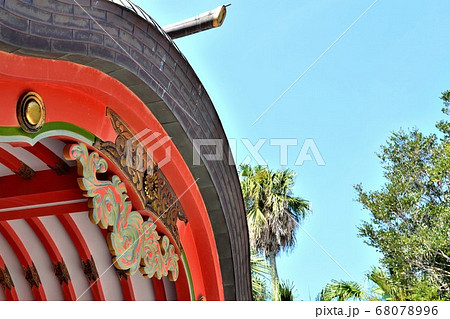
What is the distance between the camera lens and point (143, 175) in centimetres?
388

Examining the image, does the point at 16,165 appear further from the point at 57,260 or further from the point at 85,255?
the point at 57,260

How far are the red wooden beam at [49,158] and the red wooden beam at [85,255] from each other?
64 cm

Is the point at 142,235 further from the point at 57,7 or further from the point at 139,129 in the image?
the point at 57,7

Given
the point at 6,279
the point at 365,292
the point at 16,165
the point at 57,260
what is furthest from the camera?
the point at 365,292

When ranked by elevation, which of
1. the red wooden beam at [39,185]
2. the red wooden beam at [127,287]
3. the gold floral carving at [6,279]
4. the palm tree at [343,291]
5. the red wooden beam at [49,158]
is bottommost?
the red wooden beam at [127,287]

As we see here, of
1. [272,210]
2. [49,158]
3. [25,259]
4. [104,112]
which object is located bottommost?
[25,259]

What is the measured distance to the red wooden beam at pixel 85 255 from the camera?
12.9 ft

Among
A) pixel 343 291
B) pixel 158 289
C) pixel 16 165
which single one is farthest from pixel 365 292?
pixel 16 165

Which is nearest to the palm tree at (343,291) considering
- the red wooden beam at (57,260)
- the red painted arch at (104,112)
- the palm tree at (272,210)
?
the palm tree at (272,210)

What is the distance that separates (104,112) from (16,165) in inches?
25.4

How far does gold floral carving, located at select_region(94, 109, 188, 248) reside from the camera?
3547mm

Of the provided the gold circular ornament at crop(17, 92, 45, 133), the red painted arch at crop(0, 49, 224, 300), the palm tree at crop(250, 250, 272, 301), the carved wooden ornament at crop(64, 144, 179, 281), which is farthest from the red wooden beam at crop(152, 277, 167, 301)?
the palm tree at crop(250, 250, 272, 301)

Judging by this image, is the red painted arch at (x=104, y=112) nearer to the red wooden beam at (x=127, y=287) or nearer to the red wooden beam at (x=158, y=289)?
the red wooden beam at (x=158, y=289)
